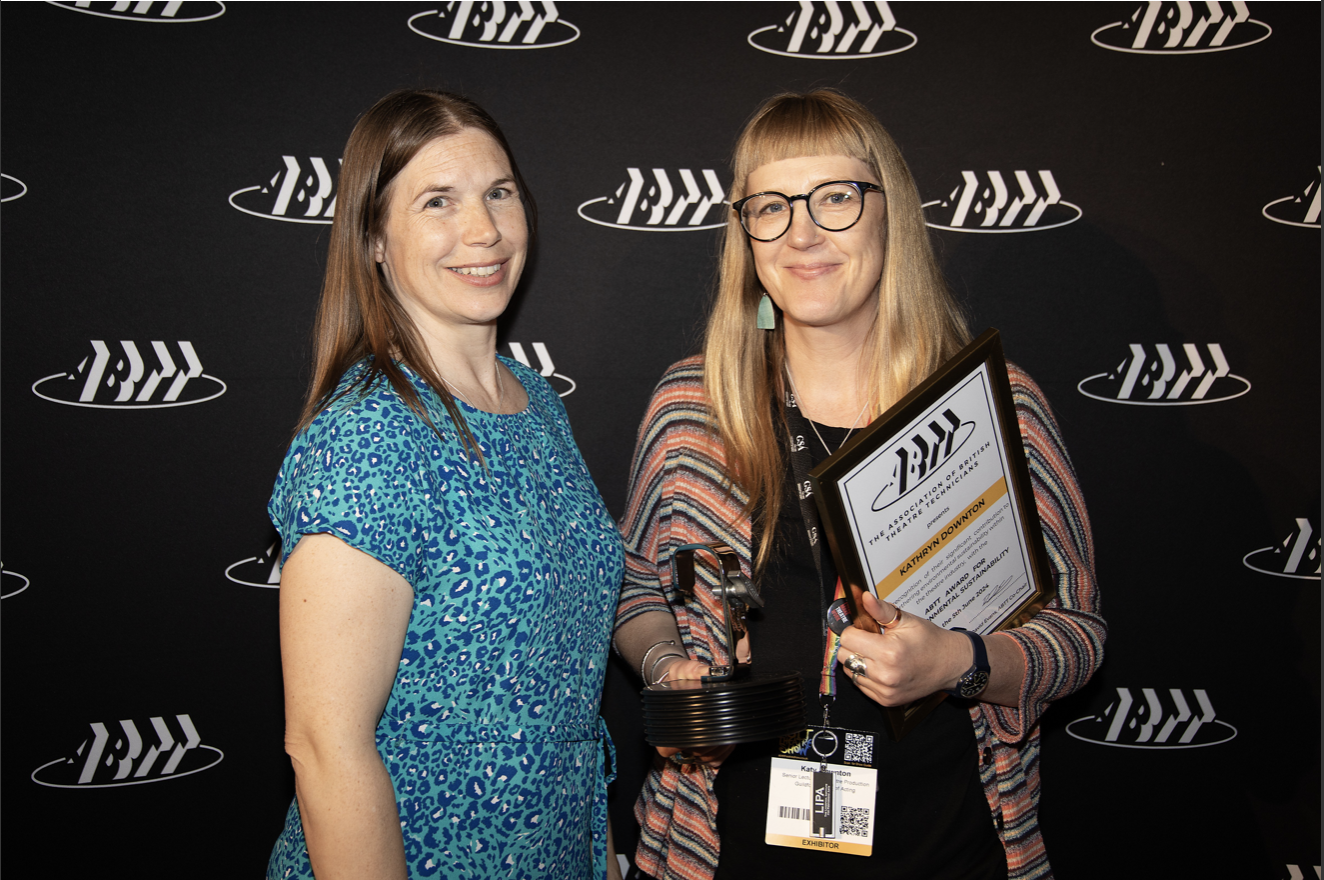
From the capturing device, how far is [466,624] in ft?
4.05

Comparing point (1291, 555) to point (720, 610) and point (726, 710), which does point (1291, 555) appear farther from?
point (726, 710)

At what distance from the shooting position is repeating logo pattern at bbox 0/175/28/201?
6.64ft

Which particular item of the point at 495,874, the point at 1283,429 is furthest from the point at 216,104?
the point at 1283,429

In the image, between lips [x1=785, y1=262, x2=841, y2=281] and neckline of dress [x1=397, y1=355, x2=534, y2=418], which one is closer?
neckline of dress [x1=397, y1=355, x2=534, y2=418]

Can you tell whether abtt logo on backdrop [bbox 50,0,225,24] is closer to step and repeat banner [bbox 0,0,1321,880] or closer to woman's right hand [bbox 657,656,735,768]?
step and repeat banner [bbox 0,0,1321,880]

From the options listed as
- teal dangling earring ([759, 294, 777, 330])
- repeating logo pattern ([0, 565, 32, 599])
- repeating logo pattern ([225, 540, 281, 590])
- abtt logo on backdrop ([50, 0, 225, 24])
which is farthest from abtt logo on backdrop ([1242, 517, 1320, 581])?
repeating logo pattern ([0, 565, 32, 599])

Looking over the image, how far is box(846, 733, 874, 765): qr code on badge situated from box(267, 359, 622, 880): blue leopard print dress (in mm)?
443

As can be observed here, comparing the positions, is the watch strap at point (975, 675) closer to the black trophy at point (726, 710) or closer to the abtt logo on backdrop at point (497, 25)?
the black trophy at point (726, 710)

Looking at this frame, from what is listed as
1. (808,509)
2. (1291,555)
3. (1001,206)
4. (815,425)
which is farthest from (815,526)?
(1291,555)

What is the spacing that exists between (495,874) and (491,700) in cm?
28

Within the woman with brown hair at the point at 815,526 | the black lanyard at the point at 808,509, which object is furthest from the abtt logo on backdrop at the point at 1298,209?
the black lanyard at the point at 808,509

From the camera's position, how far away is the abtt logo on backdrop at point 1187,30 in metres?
2.15

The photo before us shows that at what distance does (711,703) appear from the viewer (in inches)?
47.9

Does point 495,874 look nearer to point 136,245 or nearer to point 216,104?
point 136,245
